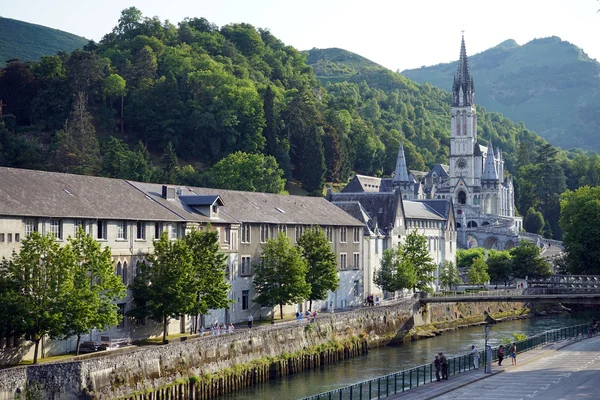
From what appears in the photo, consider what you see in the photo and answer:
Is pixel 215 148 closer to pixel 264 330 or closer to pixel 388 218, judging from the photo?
pixel 388 218

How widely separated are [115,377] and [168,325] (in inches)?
646

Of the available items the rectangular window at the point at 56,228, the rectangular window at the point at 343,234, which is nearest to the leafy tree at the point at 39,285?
the rectangular window at the point at 56,228

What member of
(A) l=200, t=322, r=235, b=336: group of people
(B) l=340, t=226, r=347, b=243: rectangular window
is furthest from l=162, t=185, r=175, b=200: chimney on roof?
(B) l=340, t=226, r=347, b=243: rectangular window

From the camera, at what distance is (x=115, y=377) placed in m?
52.9

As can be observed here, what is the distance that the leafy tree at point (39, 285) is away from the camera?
5238 cm

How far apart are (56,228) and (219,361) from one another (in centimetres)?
1309

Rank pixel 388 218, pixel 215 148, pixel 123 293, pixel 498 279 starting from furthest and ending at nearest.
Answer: pixel 215 148 < pixel 498 279 < pixel 388 218 < pixel 123 293

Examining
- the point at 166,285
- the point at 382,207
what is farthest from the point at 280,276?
the point at 382,207

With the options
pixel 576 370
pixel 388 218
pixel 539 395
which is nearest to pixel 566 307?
pixel 388 218

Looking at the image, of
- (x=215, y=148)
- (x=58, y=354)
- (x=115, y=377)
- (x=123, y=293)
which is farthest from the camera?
(x=215, y=148)

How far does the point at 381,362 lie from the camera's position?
77.3m

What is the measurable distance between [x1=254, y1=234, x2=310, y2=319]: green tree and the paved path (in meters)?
20.1

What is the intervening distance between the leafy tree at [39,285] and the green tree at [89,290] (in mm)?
470

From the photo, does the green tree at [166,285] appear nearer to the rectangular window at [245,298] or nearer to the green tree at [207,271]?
the green tree at [207,271]
